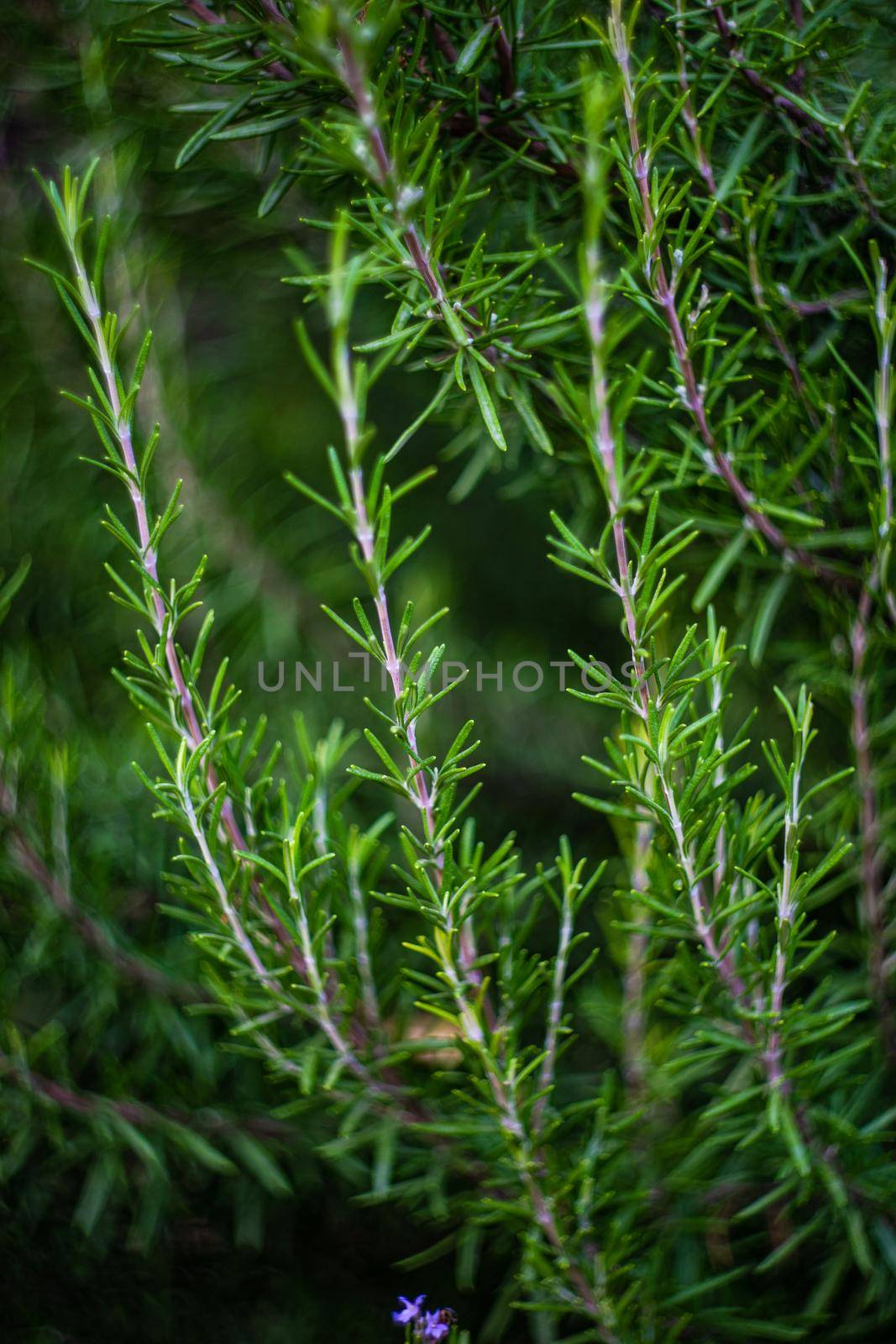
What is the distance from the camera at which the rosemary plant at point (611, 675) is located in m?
0.32

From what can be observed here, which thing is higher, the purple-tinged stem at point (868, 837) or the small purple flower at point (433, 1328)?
the purple-tinged stem at point (868, 837)

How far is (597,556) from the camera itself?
281 millimetres

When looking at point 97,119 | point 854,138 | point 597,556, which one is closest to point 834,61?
point 854,138

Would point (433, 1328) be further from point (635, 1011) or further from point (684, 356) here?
point (684, 356)

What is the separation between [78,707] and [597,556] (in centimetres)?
40

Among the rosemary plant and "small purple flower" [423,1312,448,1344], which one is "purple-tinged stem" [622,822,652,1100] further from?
"small purple flower" [423,1312,448,1344]

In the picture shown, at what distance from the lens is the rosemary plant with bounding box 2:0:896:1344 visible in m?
0.32

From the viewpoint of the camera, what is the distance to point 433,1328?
350mm

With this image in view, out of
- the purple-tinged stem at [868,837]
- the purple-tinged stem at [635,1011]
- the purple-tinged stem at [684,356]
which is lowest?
the purple-tinged stem at [635,1011]

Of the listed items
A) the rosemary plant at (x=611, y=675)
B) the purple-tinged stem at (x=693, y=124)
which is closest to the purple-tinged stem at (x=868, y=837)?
the rosemary plant at (x=611, y=675)

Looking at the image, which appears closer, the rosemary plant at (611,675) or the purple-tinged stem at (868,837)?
the rosemary plant at (611,675)

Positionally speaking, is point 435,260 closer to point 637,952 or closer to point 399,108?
point 399,108

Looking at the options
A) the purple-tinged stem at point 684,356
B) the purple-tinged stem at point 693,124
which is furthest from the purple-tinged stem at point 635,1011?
the purple-tinged stem at point 693,124

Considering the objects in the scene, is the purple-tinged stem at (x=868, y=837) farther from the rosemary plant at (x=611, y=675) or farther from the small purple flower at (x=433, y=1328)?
the small purple flower at (x=433, y=1328)
